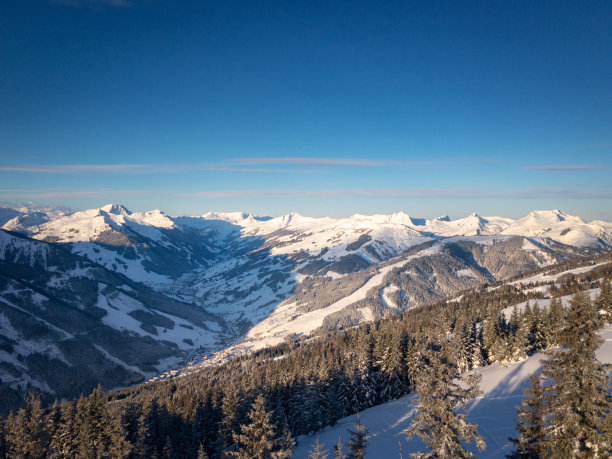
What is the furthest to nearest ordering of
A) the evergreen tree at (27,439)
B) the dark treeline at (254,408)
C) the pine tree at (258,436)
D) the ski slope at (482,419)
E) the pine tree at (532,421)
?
the dark treeline at (254,408)
the evergreen tree at (27,439)
the ski slope at (482,419)
the pine tree at (532,421)
the pine tree at (258,436)

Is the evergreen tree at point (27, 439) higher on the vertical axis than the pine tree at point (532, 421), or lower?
lower

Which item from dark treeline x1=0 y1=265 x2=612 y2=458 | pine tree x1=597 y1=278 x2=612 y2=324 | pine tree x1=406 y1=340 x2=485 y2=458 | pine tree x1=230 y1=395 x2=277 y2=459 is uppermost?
pine tree x1=406 y1=340 x2=485 y2=458

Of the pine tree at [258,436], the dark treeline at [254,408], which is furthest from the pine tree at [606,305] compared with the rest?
the pine tree at [258,436]

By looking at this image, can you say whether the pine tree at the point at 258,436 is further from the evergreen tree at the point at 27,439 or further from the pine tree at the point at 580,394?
the evergreen tree at the point at 27,439

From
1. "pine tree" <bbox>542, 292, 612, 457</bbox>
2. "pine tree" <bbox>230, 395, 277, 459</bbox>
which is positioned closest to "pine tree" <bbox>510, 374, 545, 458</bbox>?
"pine tree" <bbox>542, 292, 612, 457</bbox>

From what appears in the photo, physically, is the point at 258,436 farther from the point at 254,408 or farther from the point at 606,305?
the point at 606,305

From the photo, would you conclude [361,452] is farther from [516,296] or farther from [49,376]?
[49,376]

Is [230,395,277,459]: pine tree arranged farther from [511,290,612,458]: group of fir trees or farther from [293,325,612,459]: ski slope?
[293,325,612,459]: ski slope

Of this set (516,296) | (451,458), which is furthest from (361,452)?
(516,296)
